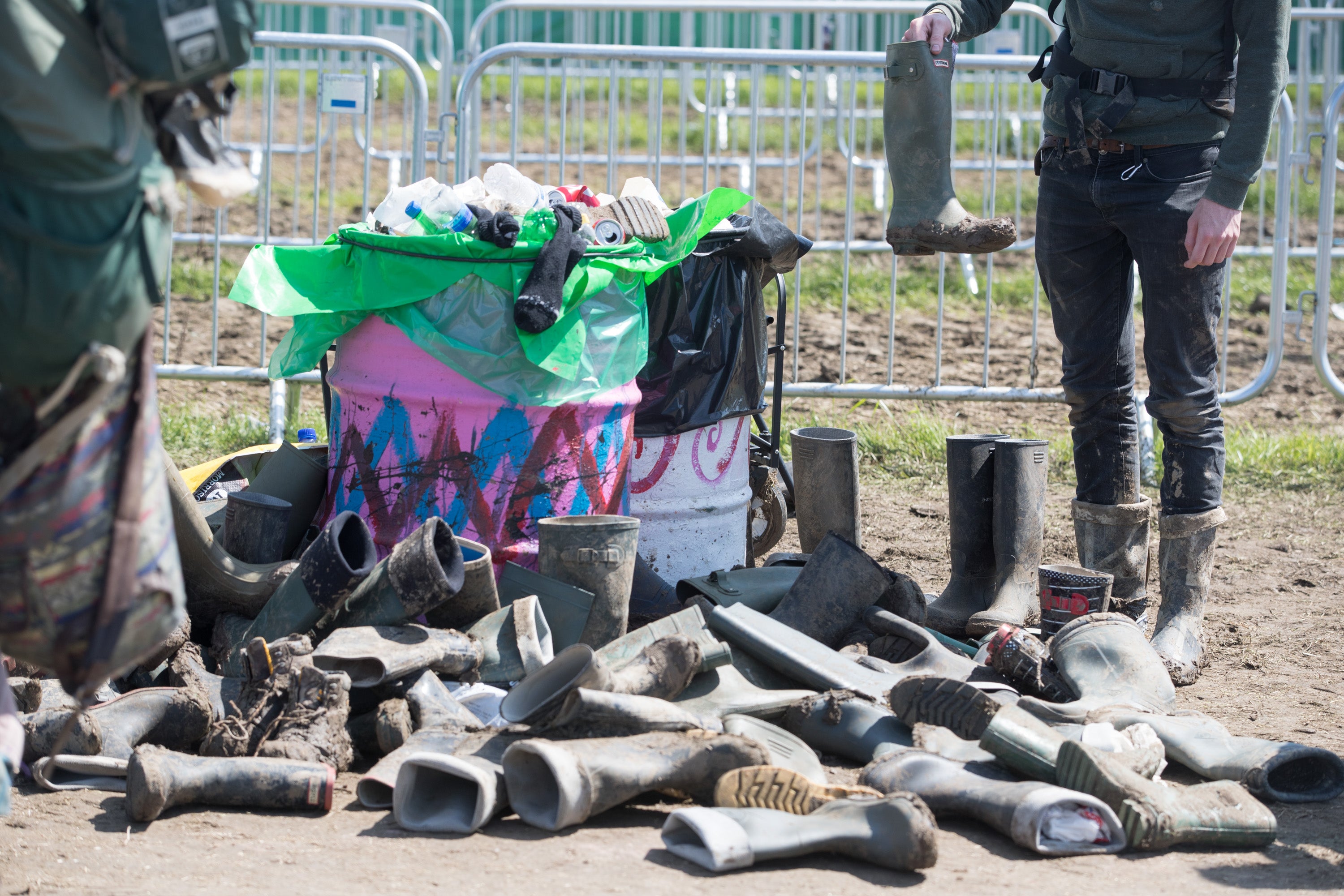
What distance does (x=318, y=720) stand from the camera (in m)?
2.71

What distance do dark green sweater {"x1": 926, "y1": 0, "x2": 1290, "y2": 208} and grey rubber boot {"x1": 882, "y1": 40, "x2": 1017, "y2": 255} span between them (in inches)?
12.1

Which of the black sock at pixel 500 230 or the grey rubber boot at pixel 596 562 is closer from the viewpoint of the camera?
the grey rubber boot at pixel 596 562

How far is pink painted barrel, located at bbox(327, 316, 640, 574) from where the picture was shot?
136 inches

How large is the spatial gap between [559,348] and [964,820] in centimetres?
151

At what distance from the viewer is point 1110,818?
8.05 feet

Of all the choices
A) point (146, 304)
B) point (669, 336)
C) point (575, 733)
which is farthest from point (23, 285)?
point (669, 336)

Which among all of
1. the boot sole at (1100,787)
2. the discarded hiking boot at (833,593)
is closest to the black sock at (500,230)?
the discarded hiking boot at (833,593)

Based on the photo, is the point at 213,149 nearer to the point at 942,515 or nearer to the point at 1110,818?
the point at 1110,818

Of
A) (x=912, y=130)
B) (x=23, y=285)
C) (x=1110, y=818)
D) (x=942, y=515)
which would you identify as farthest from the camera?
(x=942, y=515)

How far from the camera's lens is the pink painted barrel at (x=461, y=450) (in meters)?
3.45

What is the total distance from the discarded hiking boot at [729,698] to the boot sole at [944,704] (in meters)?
0.21

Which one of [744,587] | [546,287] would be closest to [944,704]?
[744,587]

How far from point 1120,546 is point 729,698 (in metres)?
1.48

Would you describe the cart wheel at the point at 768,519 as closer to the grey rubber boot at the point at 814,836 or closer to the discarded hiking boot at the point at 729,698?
the discarded hiking boot at the point at 729,698
